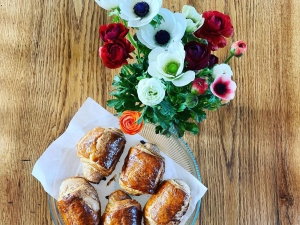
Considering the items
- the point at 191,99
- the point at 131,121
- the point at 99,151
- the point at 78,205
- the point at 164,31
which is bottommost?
the point at 78,205

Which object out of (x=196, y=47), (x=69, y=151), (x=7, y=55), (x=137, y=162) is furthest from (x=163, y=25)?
(x=7, y=55)

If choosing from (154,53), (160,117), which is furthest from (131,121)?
(154,53)

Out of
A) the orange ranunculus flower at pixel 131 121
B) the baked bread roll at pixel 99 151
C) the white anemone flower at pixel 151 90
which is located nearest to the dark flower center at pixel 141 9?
the white anemone flower at pixel 151 90

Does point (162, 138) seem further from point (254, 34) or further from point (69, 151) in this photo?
point (254, 34)

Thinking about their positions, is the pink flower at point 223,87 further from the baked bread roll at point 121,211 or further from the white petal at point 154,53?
the baked bread roll at point 121,211

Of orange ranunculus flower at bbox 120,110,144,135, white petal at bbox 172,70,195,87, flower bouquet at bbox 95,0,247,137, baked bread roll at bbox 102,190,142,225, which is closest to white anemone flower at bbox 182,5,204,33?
flower bouquet at bbox 95,0,247,137

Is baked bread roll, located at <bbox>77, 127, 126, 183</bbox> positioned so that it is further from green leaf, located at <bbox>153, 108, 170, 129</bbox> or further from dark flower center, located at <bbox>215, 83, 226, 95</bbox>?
dark flower center, located at <bbox>215, 83, 226, 95</bbox>

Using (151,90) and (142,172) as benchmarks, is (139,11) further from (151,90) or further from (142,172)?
(142,172)
